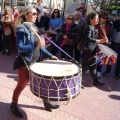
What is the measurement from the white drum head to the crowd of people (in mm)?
178

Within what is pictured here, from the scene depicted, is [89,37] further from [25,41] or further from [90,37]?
[25,41]

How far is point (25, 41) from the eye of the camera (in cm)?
311

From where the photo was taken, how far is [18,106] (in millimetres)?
3834

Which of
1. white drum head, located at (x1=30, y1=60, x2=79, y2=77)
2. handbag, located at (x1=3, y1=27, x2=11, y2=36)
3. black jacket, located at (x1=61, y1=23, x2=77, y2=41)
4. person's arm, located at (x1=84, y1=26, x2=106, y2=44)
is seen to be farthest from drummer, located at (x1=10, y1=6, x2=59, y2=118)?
handbag, located at (x1=3, y1=27, x2=11, y2=36)

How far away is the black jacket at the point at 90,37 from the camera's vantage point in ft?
15.3

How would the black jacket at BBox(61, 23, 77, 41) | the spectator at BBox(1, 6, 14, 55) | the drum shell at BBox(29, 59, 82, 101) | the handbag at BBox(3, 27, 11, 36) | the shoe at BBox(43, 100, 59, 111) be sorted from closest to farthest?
the drum shell at BBox(29, 59, 82, 101) → the shoe at BBox(43, 100, 59, 111) → the black jacket at BBox(61, 23, 77, 41) → the spectator at BBox(1, 6, 14, 55) → the handbag at BBox(3, 27, 11, 36)

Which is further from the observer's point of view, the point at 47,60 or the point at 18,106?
the point at 18,106

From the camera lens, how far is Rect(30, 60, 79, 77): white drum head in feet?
9.32

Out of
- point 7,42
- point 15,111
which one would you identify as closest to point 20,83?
point 15,111

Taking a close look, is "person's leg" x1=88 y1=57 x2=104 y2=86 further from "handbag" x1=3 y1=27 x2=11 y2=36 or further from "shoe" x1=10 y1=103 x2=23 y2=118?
"handbag" x1=3 y1=27 x2=11 y2=36

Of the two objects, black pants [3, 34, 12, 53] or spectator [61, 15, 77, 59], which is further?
black pants [3, 34, 12, 53]

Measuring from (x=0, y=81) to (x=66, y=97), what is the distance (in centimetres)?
254


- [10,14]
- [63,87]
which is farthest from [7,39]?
[63,87]

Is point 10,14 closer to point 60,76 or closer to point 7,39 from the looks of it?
point 7,39
